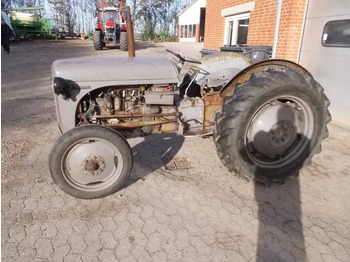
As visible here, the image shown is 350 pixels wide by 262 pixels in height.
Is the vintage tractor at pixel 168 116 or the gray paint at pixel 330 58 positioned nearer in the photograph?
the vintage tractor at pixel 168 116

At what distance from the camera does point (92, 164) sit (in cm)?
249

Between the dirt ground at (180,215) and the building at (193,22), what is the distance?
2951 cm

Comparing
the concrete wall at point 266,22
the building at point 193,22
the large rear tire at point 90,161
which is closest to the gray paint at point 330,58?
the concrete wall at point 266,22

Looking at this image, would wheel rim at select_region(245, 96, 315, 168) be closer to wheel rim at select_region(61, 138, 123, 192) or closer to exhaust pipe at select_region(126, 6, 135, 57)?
wheel rim at select_region(61, 138, 123, 192)

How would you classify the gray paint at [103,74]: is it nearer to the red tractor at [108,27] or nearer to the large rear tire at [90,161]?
the large rear tire at [90,161]

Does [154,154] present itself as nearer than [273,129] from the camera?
No

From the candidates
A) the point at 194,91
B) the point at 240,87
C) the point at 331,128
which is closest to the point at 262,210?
the point at 240,87

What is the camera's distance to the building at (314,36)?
4.50 metres

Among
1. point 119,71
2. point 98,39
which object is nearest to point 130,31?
point 119,71

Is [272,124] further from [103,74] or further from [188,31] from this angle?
[188,31]

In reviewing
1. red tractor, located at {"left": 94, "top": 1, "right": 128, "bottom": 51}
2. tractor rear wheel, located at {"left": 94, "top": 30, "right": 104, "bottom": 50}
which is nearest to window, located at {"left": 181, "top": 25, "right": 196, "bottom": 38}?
red tractor, located at {"left": 94, "top": 1, "right": 128, "bottom": 51}

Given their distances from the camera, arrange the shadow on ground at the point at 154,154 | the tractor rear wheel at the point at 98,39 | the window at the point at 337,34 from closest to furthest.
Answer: the shadow on ground at the point at 154,154 < the window at the point at 337,34 < the tractor rear wheel at the point at 98,39

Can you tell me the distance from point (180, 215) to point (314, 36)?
4461 mm

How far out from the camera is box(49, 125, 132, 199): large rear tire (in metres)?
2.39
